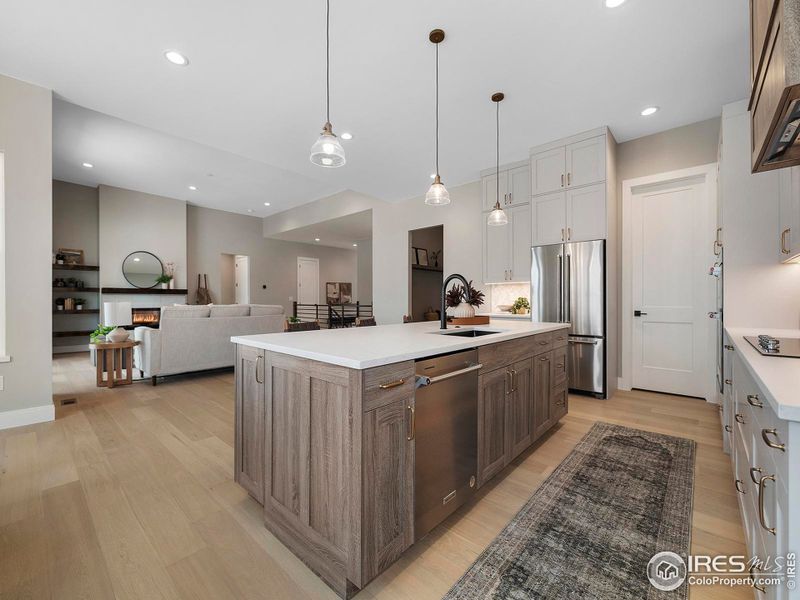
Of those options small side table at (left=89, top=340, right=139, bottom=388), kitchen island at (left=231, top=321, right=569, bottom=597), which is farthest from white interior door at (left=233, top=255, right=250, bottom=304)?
kitchen island at (left=231, top=321, right=569, bottom=597)

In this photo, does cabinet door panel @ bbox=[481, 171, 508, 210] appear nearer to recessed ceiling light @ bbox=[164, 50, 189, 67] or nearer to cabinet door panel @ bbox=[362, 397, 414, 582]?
recessed ceiling light @ bbox=[164, 50, 189, 67]

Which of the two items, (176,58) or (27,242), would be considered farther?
(27,242)

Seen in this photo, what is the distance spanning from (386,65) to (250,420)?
294 cm

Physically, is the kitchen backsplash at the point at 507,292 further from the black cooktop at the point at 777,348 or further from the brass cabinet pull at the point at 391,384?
the brass cabinet pull at the point at 391,384

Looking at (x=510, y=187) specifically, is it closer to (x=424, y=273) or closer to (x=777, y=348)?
(x=424, y=273)

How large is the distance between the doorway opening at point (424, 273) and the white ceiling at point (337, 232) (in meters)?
1.32

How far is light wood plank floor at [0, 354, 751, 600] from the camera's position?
1354 millimetres

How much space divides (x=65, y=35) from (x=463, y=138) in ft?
12.3

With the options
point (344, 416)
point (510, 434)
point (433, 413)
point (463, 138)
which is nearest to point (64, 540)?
point (344, 416)

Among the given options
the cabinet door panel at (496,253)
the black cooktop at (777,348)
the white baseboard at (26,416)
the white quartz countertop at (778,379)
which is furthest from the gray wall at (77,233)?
the black cooktop at (777,348)

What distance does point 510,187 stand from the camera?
5.00 metres

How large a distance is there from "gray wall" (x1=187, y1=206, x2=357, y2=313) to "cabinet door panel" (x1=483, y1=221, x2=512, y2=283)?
7.22 metres

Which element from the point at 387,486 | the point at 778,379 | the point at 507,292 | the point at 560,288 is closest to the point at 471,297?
the point at 387,486

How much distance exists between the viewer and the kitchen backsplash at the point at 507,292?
517cm
